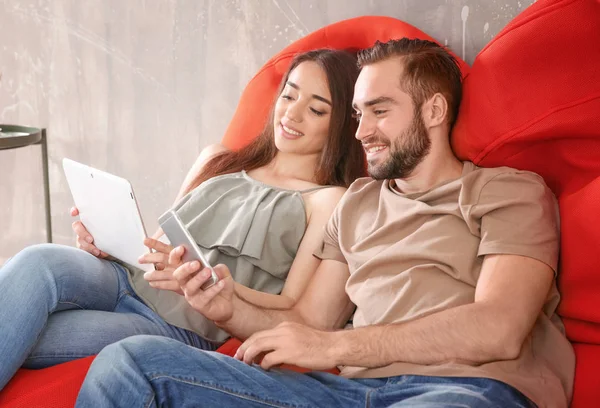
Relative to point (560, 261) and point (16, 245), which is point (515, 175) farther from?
point (16, 245)

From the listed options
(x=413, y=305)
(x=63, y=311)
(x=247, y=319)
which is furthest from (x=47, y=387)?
(x=413, y=305)

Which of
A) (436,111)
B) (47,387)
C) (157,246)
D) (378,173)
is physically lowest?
(47,387)

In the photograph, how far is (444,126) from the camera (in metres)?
1.41

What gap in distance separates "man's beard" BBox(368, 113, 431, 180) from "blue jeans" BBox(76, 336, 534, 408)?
38 cm

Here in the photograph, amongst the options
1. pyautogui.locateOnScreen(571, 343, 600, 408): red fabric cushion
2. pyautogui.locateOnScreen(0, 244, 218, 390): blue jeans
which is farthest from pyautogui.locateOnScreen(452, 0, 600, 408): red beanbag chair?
pyautogui.locateOnScreen(0, 244, 218, 390): blue jeans

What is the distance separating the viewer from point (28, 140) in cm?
221

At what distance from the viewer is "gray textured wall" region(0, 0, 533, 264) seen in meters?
2.19

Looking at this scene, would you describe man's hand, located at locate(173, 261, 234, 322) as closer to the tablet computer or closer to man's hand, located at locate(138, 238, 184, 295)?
man's hand, located at locate(138, 238, 184, 295)

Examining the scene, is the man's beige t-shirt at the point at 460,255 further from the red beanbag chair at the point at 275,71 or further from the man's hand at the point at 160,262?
the man's hand at the point at 160,262

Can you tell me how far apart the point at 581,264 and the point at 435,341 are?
10.5 inches

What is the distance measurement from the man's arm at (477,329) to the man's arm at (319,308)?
0.25 m

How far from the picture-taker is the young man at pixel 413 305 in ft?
3.75

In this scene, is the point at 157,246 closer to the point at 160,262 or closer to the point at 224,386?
the point at 160,262

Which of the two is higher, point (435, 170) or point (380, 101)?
point (380, 101)
